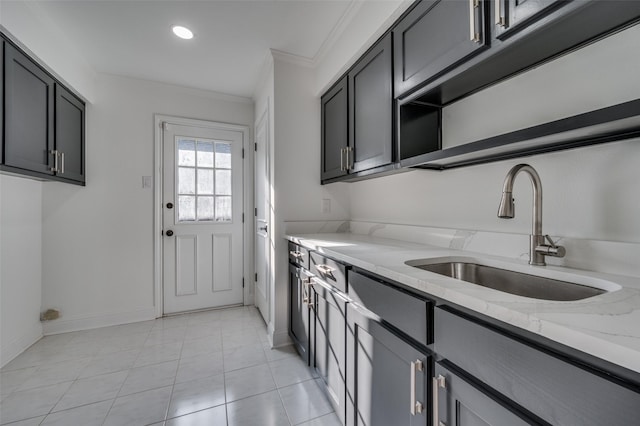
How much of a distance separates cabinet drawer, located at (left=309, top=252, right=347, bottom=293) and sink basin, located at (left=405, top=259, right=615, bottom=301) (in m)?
0.35

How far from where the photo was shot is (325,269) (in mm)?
1505

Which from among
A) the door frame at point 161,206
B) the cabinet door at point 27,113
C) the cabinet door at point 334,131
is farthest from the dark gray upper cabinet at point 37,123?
the cabinet door at point 334,131

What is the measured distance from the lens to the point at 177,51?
229 centimetres

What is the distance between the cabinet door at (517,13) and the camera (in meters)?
0.81

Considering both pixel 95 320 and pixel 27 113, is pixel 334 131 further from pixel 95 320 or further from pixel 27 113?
pixel 95 320

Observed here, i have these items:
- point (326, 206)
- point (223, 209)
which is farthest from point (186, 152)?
point (326, 206)

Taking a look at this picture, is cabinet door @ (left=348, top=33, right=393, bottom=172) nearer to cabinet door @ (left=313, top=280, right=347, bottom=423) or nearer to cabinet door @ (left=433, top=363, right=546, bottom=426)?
cabinet door @ (left=313, top=280, right=347, bottom=423)

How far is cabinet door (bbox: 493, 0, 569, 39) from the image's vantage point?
809mm

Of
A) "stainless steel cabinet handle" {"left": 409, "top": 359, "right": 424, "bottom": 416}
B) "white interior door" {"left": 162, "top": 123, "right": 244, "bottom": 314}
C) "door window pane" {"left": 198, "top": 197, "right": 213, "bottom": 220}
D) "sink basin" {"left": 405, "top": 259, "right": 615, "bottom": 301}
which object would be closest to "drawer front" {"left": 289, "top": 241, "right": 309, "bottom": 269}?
"sink basin" {"left": 405, "top": 259, "right": 615, "bottom": 301}

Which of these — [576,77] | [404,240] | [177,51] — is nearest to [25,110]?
[177,51]

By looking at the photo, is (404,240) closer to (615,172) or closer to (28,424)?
(615,172)

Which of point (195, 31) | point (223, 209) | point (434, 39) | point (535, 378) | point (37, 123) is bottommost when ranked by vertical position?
point (535, 378)

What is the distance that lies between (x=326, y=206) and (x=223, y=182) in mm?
1398

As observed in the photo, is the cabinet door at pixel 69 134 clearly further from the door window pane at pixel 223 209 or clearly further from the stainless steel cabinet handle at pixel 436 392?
the stainless steel cabinet handle at pixel 436 392
